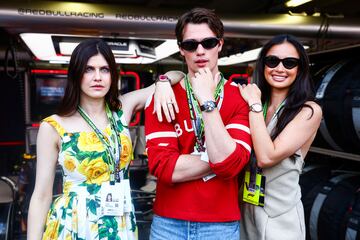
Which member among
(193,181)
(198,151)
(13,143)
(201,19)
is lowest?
(13,143)

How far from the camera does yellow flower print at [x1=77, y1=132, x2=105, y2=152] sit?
5.59 ft

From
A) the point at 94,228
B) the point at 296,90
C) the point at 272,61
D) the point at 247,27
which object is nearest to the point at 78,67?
the point at 94,228

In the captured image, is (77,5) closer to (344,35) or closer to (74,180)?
(74,180)

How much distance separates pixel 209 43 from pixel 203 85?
0.19 meters

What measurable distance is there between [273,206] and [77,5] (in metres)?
3.00

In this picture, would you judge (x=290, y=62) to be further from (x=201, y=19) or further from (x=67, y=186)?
(x=67, y=186)

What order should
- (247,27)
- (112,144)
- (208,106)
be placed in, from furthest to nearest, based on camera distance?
(247,27)
(112,144)
(208,106)

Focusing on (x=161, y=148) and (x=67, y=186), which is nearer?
(x=161, y=148)

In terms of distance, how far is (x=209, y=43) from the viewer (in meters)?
→ 1.51

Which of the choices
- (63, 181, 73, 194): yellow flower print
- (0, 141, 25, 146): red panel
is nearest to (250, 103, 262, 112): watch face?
(63, 181, 73, 194): yellow flower print

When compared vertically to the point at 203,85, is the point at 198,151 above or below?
below

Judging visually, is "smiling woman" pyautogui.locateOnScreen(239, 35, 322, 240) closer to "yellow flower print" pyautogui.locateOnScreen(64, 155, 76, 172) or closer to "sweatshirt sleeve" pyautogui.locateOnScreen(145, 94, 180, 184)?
"sweatshirt sleeve" pyautogui.locateOnScreen(145, 94, 180, 184)

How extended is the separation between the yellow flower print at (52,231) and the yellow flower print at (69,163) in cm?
25

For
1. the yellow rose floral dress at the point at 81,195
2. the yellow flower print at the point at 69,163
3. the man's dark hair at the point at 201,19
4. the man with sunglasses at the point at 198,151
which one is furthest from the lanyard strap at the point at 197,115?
the yellow flower print at the point at 69,163
